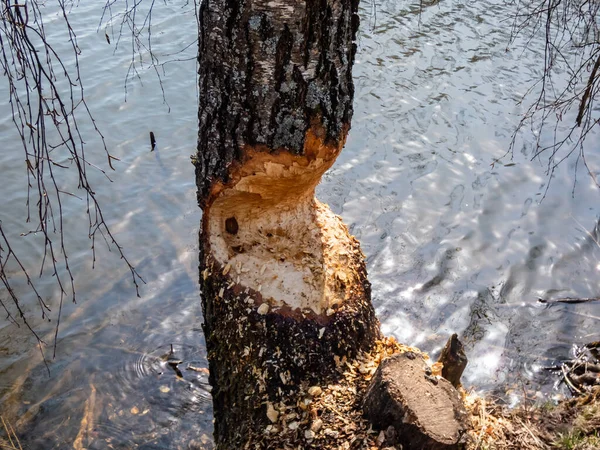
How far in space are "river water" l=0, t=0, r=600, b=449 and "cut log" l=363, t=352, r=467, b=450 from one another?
6.07ft

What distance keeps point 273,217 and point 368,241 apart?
101 inches

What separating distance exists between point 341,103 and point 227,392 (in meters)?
1.35

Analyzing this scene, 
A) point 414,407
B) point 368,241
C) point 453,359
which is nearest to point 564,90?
point 368,241

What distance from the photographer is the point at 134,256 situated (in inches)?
196

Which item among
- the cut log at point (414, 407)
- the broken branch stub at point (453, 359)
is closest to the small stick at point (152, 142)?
the broken branch stub at point (453, 359)

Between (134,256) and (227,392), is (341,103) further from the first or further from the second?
(134,256)

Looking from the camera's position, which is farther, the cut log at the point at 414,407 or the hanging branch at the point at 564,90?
the hanging branch at the point at 564,90

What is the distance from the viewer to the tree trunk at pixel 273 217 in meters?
2.13

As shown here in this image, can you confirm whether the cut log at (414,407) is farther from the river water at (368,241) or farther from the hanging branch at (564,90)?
the river water at (368,241)

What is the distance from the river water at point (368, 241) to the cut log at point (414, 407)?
1.85 metres

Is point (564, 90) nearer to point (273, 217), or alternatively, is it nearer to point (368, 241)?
point (368, 241)

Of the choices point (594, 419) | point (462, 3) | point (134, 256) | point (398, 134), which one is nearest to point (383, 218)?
point (398, 134)

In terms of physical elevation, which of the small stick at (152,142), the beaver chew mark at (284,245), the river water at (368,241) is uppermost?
the beaver chew mark at (284,245)

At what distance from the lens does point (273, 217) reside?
2.65 m
